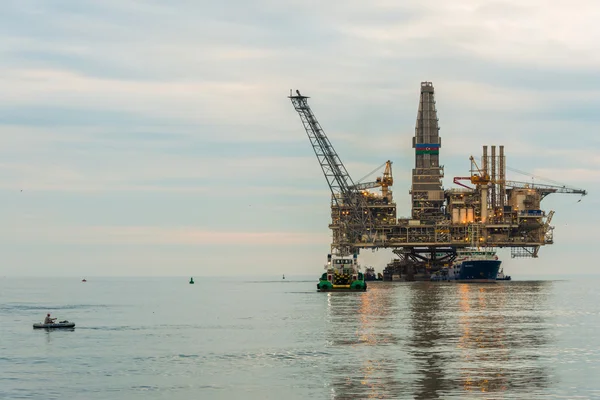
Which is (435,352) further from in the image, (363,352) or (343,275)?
(343,275)

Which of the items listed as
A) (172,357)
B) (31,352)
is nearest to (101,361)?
(172,357)

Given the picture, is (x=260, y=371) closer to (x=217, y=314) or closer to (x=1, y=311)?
(x=217, y=314)

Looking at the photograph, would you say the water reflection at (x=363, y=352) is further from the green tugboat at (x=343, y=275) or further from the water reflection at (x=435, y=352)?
the green tugboat at (x=343, y=275)

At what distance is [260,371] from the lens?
61219 mm

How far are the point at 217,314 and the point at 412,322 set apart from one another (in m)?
36.9

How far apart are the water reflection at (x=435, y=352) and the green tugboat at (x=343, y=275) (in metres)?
57.7

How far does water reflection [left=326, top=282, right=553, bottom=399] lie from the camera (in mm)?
52094

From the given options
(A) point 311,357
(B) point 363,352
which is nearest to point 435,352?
(B) point 363,352

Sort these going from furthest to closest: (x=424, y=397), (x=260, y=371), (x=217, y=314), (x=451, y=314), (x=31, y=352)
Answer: (x=217, y=314) → (x=451, y=314) → (x=31, y=352) → (x=260, y=371) → (x=424, y=397)

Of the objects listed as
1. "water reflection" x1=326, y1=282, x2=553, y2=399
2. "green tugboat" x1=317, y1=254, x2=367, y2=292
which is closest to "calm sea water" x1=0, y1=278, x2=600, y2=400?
"water reflection" x1=326, y1=282, x2=553, y2=399

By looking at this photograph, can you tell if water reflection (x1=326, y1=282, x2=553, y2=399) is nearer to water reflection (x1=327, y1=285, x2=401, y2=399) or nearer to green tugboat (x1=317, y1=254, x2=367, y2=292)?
water reflection (x1=327, y1=285, x2=401, y2=399)

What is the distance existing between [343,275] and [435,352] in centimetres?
11406

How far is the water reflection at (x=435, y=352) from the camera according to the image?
171 feet

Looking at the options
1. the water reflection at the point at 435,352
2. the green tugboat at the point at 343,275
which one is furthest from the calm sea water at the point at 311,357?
the green tugboat at the point at 343,275
